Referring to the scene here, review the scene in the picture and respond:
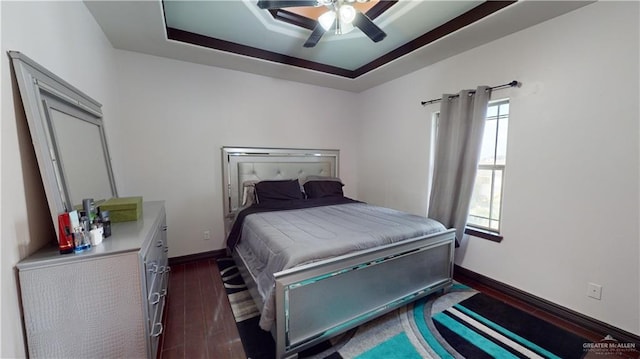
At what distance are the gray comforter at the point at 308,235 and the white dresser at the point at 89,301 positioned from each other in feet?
2.29

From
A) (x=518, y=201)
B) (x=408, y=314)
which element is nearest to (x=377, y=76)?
(x=518, y=201)

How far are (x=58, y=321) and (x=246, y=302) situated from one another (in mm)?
1364

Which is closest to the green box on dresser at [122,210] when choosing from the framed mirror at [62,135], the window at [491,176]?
the framed mirror at [62,135]

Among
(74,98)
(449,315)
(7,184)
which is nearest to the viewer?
(7,184)

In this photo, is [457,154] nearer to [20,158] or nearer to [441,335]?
[441,335]

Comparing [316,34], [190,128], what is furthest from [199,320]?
[316,34]

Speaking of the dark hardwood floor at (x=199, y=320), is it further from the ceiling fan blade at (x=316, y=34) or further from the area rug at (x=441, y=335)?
the ceiling fan blade at (x=316, y=34)

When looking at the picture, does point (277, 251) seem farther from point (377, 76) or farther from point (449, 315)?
point (377, 76)

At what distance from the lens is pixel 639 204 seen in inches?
67.1

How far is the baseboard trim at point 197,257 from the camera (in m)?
3.02

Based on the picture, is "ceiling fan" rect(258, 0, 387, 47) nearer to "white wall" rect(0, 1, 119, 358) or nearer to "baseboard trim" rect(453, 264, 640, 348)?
"white wall" rect(0, 1, 119, 358)

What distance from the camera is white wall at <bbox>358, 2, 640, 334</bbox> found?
5.76 ft

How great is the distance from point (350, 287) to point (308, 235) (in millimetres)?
484

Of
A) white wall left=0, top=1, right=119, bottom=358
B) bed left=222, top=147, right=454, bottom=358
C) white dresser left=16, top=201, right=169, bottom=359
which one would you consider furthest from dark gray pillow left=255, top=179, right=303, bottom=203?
white wall left=0, top=1, right=119, bottom=358
